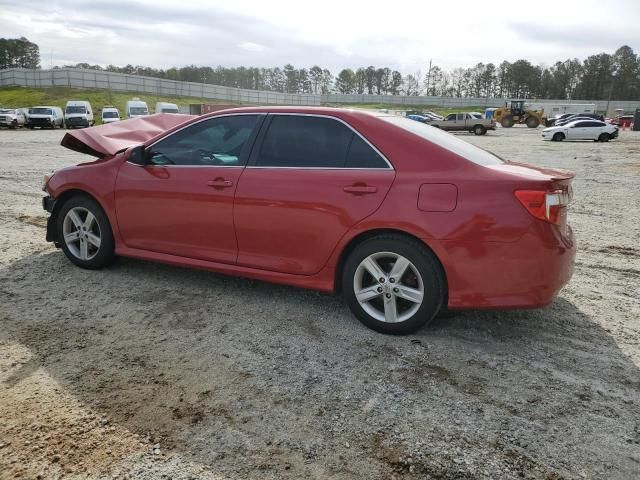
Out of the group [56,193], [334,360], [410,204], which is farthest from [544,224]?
[56,193]

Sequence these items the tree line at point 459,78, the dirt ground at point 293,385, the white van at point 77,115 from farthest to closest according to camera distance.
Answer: the tree line at point 459,78 → the white van at point 77,115 → the dirt ground at point 293,385

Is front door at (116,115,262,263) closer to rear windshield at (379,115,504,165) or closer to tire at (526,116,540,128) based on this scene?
rear windshield at (379,115,504,165)

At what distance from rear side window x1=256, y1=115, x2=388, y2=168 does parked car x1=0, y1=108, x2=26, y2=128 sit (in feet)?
131

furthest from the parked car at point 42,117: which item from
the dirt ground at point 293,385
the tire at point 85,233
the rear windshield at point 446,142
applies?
the rear windshield at point 446,142

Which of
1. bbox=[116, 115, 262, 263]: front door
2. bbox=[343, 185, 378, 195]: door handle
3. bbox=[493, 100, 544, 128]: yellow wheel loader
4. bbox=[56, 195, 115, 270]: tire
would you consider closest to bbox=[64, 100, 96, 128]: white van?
bbox=[56, 195, 115, 270]: tire

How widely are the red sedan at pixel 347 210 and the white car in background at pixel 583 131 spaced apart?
107ft

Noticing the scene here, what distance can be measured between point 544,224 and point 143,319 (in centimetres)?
300

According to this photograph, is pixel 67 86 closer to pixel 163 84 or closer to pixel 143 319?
pixel 163 84

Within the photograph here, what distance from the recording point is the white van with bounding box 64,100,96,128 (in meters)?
36.5

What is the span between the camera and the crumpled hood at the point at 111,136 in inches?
203

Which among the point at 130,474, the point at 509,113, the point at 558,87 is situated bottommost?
the point at 130,474

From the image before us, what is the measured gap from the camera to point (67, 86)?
6438 cm

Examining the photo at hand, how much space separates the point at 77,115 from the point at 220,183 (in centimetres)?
3773

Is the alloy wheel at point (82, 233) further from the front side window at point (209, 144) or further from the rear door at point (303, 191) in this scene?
the rear door at point (303, 191)
